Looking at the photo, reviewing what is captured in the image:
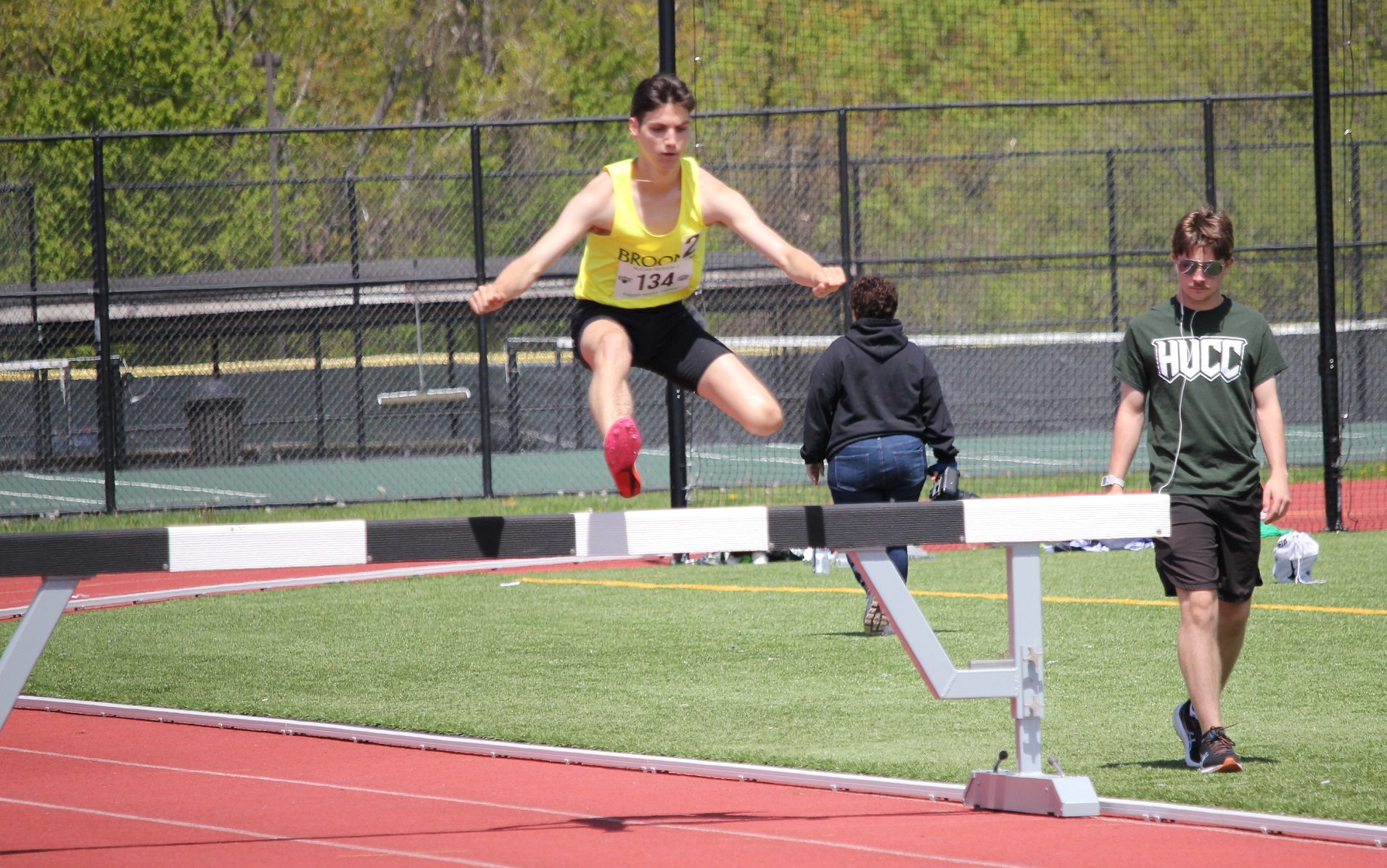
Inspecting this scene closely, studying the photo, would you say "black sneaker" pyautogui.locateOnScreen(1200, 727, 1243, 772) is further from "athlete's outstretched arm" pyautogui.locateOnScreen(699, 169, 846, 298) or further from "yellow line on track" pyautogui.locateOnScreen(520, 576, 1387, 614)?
"yellow line on track" pyautogui.locateOnScreen(520, 576, 1387, 614)

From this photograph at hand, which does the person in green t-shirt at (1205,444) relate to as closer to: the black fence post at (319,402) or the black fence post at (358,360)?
the black fence post at (358,360)

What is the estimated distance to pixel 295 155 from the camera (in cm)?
2609

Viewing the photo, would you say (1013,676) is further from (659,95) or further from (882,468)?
(882,468)

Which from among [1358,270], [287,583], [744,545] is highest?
[1358,270]

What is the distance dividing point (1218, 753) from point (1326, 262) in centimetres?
873

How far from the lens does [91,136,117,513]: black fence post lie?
617 inches

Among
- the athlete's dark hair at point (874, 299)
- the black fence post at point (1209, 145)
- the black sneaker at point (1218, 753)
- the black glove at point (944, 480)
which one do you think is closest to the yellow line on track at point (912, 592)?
the black glove at point (944, 480)

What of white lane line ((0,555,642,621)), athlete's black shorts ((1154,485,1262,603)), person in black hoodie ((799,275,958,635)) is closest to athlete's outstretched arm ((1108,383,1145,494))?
athlete's black shorts ((1154,485,1262,603))

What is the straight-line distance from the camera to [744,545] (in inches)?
204

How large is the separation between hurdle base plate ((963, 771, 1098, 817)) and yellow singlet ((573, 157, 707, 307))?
6.73ft

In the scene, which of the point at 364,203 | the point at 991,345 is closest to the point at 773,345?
the point at 991,345

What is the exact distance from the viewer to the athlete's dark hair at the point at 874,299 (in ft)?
28.8

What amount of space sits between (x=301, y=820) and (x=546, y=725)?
1.62 meters

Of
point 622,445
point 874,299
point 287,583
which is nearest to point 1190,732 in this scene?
point 622,445
